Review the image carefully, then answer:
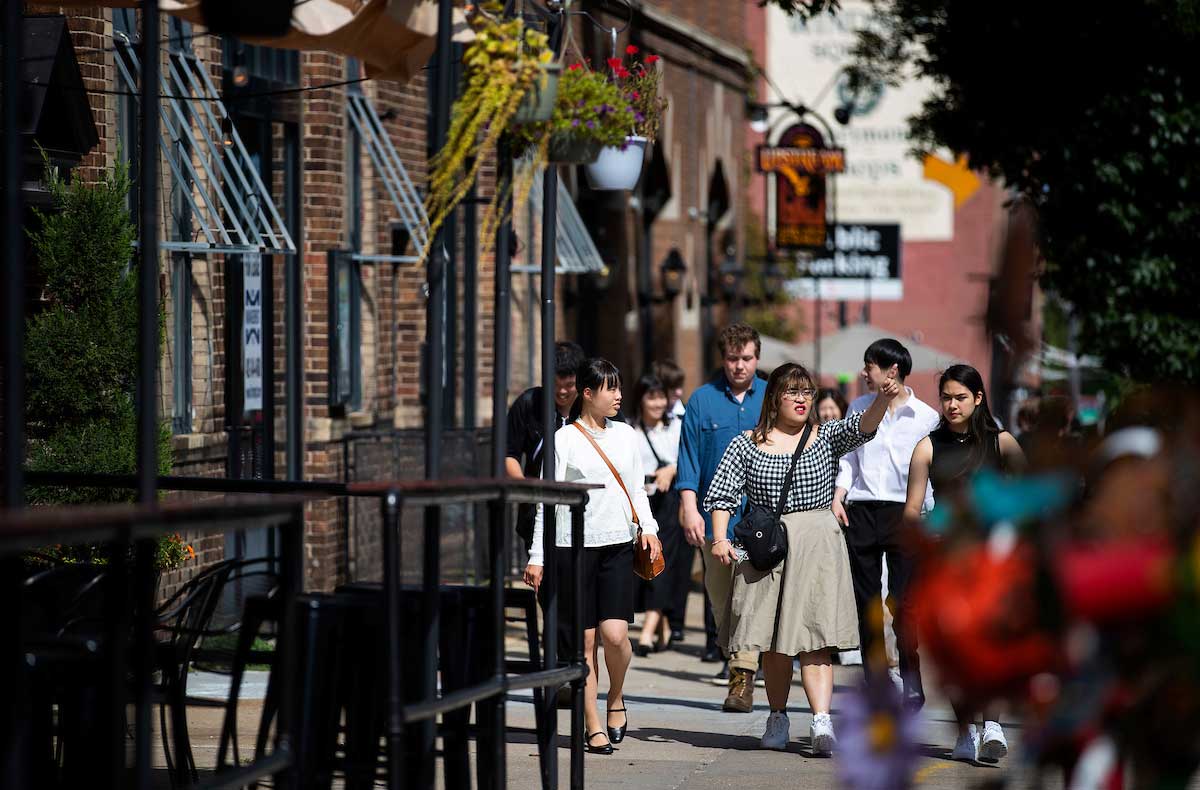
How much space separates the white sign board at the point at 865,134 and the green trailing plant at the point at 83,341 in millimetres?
43630

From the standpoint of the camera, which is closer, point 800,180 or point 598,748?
point 598,748

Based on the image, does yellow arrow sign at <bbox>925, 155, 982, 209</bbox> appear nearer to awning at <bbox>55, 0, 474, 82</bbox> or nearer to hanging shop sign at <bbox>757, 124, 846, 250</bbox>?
hanging shop sign at <bbox>757, 124, 846, 250</bbox>

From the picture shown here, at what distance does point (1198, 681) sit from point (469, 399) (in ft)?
48.5

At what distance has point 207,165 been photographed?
40.4ft

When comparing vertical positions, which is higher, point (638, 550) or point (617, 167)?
point (617, 167)

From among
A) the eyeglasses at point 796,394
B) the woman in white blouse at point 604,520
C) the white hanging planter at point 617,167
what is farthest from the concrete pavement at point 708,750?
the white hanging planter at point 617,167

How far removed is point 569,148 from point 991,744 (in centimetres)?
369

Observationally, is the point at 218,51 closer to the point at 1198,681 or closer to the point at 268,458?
the point at 268,458

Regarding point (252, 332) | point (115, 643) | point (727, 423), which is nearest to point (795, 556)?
point (727, 423)

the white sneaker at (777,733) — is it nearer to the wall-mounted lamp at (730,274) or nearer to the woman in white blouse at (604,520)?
the woman in white blouse at (604,520)

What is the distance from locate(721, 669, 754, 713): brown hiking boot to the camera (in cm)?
1043

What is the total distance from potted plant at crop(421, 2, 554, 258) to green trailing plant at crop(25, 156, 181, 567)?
4335mm

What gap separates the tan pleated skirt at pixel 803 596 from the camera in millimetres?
8906

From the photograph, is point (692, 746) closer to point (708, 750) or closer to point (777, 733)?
point (708, 750)
